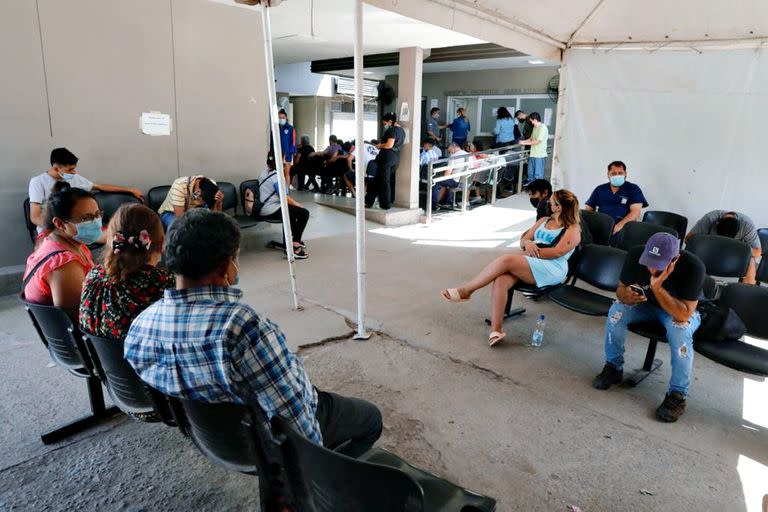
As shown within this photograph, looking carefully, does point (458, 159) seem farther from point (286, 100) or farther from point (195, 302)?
point (195, 302)

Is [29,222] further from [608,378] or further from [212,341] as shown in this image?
[608,378]

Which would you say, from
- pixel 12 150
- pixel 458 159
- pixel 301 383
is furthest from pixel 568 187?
pixel 12 150

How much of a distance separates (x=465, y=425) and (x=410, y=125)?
661 cm

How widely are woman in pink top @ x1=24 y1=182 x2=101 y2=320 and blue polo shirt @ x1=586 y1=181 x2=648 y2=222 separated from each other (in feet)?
15.0

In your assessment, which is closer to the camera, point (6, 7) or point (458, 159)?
point (6, 7)

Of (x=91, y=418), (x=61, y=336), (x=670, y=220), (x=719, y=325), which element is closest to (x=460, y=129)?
(x=670, y=220)

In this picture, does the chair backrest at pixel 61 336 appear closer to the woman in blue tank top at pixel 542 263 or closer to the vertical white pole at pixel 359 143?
the vertical white pole at pixel 359 143

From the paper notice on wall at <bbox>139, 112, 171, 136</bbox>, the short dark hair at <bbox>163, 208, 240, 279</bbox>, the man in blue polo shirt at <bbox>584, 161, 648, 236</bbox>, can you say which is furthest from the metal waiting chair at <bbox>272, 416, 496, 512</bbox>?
the paper notice on wall at <bbox>139, 112, 171, 136</bbox>

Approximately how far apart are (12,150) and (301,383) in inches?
176

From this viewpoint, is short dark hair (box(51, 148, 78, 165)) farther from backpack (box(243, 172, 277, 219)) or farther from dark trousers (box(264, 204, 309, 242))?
dark trousers (box(264, 204, 309, 242))

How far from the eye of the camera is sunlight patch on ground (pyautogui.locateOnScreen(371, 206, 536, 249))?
23.4ft

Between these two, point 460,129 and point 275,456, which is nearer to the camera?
point 275,456

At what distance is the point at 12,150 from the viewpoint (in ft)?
14.8

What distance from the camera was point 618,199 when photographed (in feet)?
16.9
